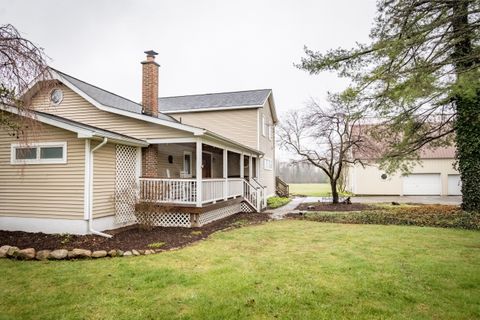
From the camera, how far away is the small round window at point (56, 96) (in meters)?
11.4

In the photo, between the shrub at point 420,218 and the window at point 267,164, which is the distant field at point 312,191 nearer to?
the window at point 267,164

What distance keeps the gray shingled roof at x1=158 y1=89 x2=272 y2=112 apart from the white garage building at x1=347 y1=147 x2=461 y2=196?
37.1 ft

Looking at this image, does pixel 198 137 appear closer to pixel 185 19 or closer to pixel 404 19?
pixel 404 19

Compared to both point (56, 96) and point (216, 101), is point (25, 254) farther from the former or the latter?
point (216, 101)

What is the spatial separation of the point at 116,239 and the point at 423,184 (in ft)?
84.7

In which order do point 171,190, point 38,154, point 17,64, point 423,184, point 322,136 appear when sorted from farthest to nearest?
point 423,184 < point 322,136 < point 171,190 < point 38,154 < point 17,64

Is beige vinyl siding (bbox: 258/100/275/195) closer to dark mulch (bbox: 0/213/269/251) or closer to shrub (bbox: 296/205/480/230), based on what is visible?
shrub (bbox: 296/205/480/230)

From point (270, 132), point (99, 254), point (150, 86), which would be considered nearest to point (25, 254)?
point (99, 254)

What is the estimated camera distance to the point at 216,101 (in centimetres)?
2073

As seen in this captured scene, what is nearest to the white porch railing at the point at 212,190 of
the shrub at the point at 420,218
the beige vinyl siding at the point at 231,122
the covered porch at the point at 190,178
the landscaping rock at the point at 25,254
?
the covered porch at the point at 190,178

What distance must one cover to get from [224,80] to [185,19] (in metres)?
58.0

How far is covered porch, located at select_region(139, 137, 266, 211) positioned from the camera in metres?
10.2

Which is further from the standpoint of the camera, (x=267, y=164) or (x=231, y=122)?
(x=267, y=164)

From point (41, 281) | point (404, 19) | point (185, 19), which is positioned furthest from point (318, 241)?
point (185, 19)
